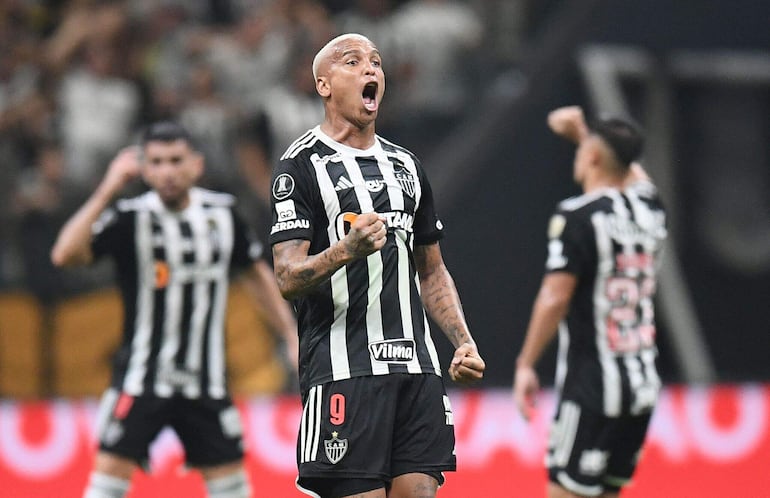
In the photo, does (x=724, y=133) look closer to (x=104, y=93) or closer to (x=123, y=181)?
(x=104, y=93)

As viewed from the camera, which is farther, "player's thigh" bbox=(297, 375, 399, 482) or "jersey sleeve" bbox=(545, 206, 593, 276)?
"jersey sleeve" bbox=(545, 206, 593, 276)

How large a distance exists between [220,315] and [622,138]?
7.51 ft

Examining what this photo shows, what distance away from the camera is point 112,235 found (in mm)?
6887

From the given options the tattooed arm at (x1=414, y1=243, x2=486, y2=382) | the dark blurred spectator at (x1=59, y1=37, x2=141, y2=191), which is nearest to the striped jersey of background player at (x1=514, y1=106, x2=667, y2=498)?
the tattooed arm at (x1=414, y1=243, x2=486, y2=382)

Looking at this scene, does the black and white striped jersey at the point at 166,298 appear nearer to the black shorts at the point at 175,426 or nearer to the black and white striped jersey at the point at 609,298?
the black shorts at the point at 175,426

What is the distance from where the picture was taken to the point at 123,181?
268 inches

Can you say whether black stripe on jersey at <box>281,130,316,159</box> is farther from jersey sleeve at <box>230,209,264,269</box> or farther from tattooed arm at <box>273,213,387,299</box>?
jersey sleeve at <box>230,209,264,269</box>

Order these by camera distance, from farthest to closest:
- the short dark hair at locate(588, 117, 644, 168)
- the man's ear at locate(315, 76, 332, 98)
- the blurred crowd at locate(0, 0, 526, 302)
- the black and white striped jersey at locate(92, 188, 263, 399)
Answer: the blurred crowd at locate(0, 0, 526, 302) < the black and white striped jersey at locate(92, 188, 263, 399) < the short dark hair at locate(588, 117, 644, 168) < the man's ear at locate(315, 76, 332, 98)

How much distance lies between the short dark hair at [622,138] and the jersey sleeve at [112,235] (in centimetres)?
248

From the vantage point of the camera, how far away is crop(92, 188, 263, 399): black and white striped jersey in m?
6.84

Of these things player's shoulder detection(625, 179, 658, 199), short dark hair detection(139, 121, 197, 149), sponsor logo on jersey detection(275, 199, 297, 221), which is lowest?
sponsor logo on jersey detection(275, 199, 297, 221)

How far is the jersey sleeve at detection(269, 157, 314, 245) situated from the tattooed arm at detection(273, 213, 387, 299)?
38 millimetres

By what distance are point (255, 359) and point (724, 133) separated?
16.5 ft

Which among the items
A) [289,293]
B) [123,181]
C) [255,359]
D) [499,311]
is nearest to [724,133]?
[499,311]
